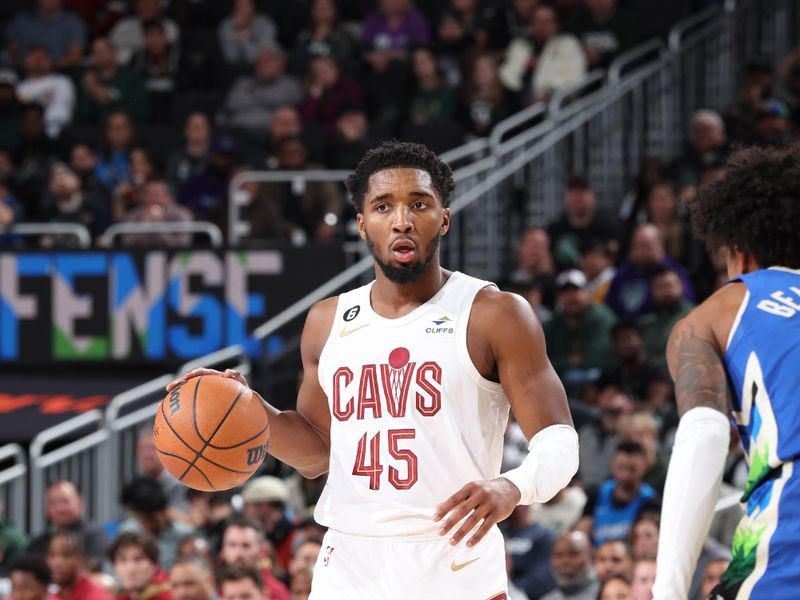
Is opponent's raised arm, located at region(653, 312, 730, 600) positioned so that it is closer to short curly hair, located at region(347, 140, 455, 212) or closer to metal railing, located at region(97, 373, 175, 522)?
short curly hair, located at region(347, 140, 455, 212)

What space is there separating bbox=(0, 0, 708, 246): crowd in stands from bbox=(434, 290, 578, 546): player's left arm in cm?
847

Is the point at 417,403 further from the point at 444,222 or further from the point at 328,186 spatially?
the point at 328,186

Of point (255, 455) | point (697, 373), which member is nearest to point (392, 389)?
point (255, 455)

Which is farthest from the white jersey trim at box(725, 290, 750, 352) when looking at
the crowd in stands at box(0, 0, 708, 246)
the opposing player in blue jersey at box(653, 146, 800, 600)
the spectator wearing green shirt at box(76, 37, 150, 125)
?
the spectator wearing green shirt at box(76, 37, 150, 125)

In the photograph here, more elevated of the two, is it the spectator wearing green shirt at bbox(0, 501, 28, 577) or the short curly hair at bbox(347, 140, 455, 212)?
the short curly hair at bbox(347, 140, 455, 212)

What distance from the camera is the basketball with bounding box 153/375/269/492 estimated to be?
16.1 ft

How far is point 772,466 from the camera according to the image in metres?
3.80

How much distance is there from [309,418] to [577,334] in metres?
6.62

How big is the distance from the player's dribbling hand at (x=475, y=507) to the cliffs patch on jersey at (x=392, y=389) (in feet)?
1.98

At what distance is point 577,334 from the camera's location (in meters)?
11.6

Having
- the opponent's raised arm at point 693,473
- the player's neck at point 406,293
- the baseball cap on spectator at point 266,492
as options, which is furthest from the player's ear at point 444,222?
the baseball cap on spectator at point 266,492

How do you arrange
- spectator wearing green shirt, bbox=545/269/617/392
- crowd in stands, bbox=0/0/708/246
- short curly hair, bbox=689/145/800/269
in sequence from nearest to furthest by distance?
short curly hair, bbox=689/145/800/269 → spectator wearing green shirt, bbox=545/269/617/392 → crowd in stands, bbox=0/0/708/246

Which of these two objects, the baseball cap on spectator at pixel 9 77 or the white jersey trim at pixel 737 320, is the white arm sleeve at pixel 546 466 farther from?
the baseball cap on spectator at pixel 9 77

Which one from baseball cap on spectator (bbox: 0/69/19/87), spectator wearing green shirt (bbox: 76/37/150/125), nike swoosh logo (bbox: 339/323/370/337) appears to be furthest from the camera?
baseball cap on spectator (bbox: 0/69/19/87)
